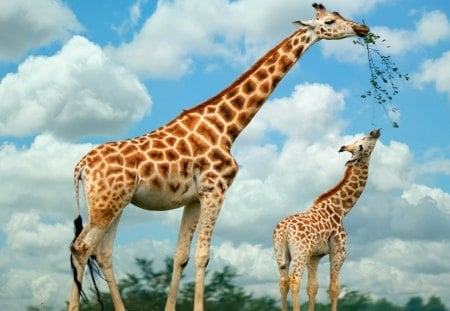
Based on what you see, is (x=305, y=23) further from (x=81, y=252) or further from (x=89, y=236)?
(x=81, y=252)

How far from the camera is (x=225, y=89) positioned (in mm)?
9898

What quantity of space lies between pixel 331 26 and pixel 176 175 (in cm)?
318

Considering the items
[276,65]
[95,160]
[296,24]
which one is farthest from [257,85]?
[95,160]

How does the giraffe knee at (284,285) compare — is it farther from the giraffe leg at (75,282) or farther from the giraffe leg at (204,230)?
the giraffe leg at (75,282)

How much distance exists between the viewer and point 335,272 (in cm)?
1220

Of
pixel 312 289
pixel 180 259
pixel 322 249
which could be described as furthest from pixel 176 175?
pixel 312 289

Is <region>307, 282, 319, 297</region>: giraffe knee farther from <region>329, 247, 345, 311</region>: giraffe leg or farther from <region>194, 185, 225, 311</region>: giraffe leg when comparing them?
<region>194, 185, 225, 311</region>: giraffe leg

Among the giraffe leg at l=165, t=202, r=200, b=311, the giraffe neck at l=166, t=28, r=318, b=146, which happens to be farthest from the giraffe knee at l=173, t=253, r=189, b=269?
the giraffe neck at l=166, t=28, r=318, b=146

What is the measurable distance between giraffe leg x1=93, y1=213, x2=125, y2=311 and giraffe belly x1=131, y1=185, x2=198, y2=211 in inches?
14.5

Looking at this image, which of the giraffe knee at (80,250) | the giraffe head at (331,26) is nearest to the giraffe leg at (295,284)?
the giraffe head at (331,26)

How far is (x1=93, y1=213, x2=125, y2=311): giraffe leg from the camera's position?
8.79 meters

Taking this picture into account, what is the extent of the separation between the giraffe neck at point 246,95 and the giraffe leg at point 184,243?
957mm

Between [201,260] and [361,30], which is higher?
[361,30]

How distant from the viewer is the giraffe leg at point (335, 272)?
1202cm
